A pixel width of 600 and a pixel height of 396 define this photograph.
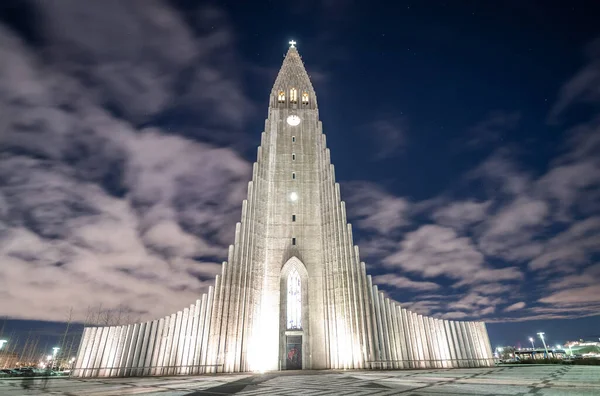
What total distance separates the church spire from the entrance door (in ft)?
82.0

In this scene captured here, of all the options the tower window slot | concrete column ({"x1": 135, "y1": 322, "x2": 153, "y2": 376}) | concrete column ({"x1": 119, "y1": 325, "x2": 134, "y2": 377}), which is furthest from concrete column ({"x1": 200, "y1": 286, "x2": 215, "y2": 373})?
the tower window slot

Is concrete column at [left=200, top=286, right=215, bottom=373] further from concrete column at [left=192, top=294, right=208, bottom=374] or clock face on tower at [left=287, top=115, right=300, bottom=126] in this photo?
clock face on tower at [left=287, top=115, right=300, bottom=126]

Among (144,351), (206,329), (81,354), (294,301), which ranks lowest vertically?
(81,354)

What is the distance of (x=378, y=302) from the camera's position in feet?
81.9

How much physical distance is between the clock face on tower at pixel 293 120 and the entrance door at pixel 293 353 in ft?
72.9

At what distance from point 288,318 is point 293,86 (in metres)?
26.4

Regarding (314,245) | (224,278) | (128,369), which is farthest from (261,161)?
(128,369)

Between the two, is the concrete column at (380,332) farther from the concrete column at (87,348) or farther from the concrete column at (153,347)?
the concrete column at (87,348)

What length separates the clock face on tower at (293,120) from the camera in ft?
112

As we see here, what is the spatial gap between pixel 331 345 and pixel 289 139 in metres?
20.9

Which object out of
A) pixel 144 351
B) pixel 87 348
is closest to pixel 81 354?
pixel 87 348

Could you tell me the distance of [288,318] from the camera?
26.5m

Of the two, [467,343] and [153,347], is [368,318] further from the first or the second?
[153,347]

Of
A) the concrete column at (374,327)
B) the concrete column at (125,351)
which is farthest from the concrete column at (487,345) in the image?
the concrete column at (125,351)
